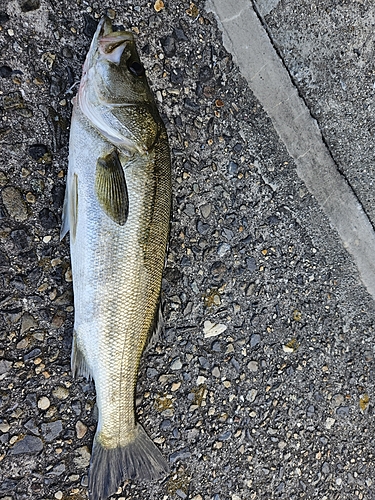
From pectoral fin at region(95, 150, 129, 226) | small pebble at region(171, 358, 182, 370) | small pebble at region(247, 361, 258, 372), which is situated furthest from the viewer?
small pebble at region(247, 361, 258, 372)

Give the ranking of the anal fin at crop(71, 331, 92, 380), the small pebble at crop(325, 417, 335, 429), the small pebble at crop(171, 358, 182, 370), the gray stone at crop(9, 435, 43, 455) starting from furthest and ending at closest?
the small pebble at crop(325, 417, 335, 429) → the small pebble at crop(171, 358, 182, 370) → the gray stone at crop(9, 435, 43, 455) → the anal fin at crop(71, 331, 92, 380)

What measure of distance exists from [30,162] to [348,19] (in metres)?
2.19

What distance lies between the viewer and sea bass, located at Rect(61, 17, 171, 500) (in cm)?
190

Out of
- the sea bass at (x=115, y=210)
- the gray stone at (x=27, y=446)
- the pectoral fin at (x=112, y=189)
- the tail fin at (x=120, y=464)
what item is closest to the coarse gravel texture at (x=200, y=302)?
the gray stone at (x=27, y=446)

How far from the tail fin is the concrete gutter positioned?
182 cm

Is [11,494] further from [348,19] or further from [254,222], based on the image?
[348,19]

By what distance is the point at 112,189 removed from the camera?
1857mm

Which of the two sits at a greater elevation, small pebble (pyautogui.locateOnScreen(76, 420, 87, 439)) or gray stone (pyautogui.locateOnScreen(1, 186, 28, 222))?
gray stone (pyautogui.locateOnScreen(1, 186, 28, 222))

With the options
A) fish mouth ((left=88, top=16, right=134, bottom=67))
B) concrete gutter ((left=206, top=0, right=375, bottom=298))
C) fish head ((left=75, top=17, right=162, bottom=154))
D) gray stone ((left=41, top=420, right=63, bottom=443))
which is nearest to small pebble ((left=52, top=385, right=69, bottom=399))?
gray stone ((left=41, top=420, right=63, bottom=443))

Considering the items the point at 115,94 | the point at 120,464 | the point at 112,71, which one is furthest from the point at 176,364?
the point at 112,71

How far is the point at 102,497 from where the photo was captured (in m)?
2.20

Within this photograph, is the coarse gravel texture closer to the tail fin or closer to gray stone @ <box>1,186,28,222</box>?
gray stone @ <box>1,186,28,222</box>

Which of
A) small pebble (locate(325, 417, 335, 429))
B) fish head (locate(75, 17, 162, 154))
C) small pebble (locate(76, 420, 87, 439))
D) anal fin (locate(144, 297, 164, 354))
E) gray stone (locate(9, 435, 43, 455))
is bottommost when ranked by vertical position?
gray stone (locate(9, 435, 43, 455))

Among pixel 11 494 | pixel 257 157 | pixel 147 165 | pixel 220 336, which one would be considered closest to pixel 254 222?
pixel 257 157
